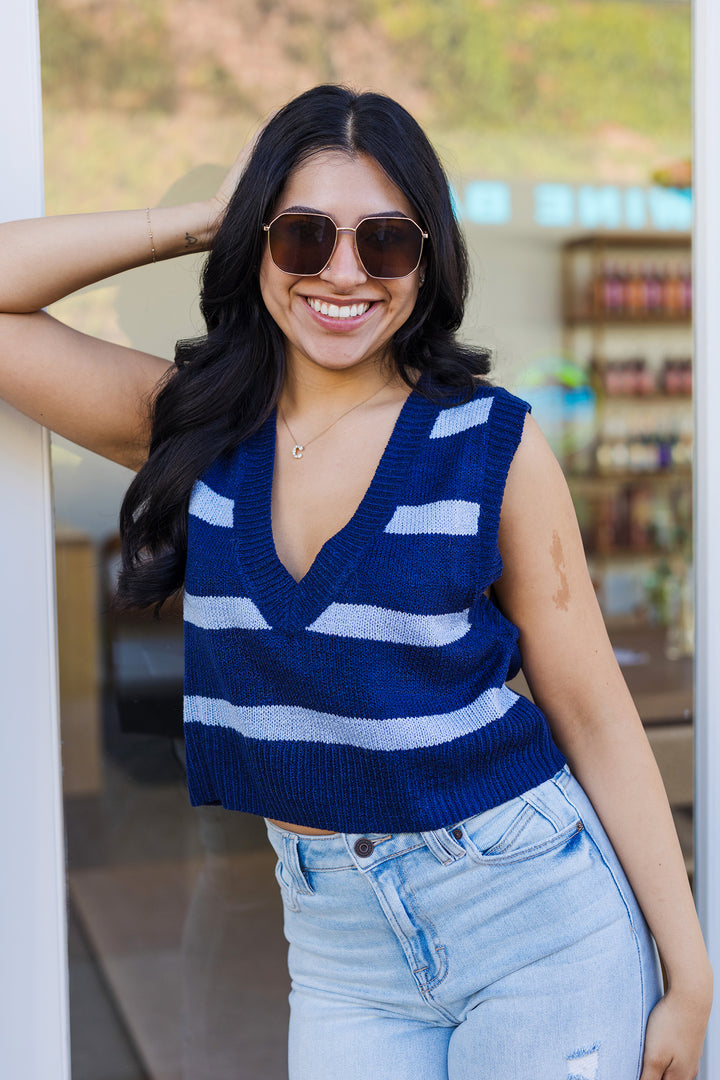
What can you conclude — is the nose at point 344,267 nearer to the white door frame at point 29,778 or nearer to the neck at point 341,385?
the neck at point 341,385

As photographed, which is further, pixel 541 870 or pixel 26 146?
pixel 26 146

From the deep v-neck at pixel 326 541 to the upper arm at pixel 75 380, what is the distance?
0.59 feet

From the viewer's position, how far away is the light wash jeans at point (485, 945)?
99 cm

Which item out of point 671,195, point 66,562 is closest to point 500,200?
point 671,195

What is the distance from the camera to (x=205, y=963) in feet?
5.77

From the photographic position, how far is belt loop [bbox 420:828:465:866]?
984mm

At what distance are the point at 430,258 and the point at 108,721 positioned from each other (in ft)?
3.32

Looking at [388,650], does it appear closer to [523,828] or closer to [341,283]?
[523,828]

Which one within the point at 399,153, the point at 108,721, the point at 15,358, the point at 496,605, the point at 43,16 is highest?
the point at 43,16

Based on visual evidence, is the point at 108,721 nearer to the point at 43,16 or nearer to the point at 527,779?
the point at 527,779

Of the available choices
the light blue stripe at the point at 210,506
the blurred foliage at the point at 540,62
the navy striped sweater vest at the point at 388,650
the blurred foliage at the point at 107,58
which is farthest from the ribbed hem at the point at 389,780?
the blurred foliage at the point at 540,62

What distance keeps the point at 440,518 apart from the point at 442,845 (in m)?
0.32

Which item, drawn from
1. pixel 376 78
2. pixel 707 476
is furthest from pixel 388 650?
pixel 376 78

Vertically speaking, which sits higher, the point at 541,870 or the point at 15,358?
the point at 15,358
